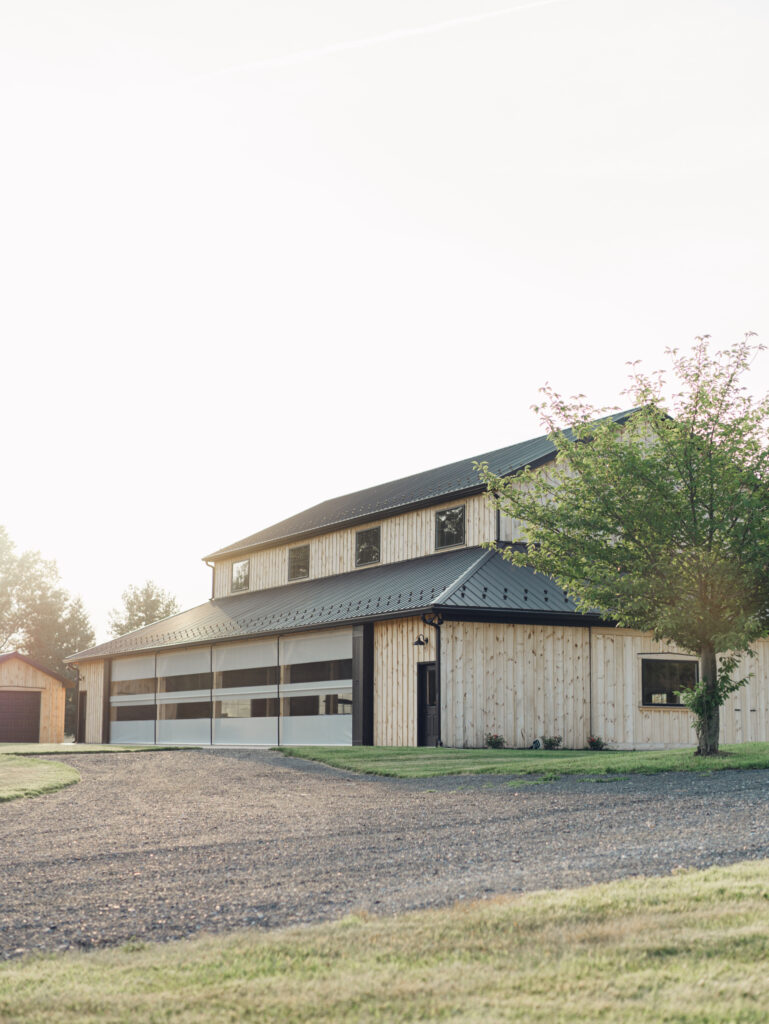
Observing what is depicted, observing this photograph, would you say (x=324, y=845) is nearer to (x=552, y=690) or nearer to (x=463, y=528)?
(x=552, y=690)

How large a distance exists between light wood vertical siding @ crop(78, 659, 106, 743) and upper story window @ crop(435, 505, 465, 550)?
1700 cm

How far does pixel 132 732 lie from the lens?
36.2m

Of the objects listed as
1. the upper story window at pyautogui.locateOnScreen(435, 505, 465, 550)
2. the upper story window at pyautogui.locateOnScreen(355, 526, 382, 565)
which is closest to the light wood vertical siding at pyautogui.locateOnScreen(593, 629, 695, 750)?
the upper story window at pyautogui.locateOnScreen(435, 505, 465, 550)

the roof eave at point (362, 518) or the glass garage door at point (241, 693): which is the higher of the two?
the roof eave at point (362, 518)

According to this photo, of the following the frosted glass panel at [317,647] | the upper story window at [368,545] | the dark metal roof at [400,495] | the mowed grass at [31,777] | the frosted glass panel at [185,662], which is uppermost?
the dark metal roof at [400,495]

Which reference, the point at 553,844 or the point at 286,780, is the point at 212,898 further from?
the point at 286,780

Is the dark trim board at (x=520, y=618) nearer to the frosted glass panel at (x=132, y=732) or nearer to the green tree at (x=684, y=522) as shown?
the green tree at (x=684, y=522)

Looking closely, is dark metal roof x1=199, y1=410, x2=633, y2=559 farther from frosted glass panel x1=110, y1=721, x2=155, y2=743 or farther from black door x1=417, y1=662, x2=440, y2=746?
frosted glass panel x1=110, y1=721, x2=155, y2=743

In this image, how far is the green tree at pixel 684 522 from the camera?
15922 millimetres

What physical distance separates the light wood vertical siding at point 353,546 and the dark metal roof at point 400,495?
0.35m

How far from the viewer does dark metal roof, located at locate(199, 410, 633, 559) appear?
90.2ft

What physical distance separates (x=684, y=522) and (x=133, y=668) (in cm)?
2549

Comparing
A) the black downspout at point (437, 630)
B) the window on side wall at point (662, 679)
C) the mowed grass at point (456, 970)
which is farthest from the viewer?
the window on side wall at point (662, 679)

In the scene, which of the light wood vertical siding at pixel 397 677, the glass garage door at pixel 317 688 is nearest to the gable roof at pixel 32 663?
the glass garage door at pixel 317 688
